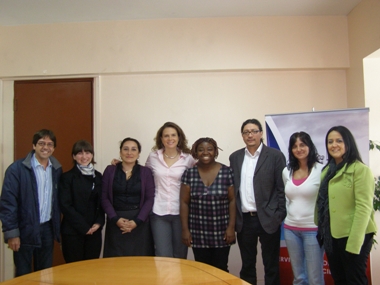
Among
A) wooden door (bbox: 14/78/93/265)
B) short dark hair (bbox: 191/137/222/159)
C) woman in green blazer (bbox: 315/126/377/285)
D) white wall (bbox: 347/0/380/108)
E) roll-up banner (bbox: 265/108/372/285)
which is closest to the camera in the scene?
woman in green blazer (bbox: 315/126/377/285)

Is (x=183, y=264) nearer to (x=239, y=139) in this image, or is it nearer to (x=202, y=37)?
(x=239, y=139)

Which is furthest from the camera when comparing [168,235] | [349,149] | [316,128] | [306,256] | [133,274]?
[316,128]

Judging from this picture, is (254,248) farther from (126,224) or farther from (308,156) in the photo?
(126,224)

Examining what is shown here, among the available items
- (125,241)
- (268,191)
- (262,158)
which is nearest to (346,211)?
(268,191)

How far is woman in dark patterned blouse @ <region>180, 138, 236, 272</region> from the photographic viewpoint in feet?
8.50

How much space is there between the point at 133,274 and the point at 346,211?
1407 mm

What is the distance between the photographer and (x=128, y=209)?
9.07 feet

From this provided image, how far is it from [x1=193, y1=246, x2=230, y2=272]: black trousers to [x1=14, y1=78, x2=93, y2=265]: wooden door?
6.36ft

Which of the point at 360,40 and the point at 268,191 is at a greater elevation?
the point at 360,40

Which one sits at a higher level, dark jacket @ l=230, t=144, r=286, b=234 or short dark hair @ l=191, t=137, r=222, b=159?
short dark hair @ l=191, t=137, r=222, b=159

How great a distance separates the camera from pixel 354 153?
2.22 m

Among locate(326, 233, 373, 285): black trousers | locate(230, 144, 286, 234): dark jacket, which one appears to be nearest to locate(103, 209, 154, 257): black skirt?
locate(230, 144, 286, 234): dark jacket

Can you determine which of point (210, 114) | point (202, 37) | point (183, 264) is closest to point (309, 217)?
point (183, 264)

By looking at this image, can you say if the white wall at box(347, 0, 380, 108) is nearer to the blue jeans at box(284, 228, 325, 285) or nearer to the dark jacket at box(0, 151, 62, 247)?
the blue jeans at box(284, 228, 325, 285)
